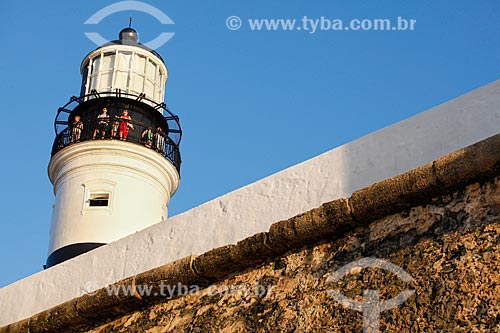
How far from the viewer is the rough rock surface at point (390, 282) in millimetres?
3906

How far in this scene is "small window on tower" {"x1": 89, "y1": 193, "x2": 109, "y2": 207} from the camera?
11.3m

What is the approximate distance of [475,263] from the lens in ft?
13.0

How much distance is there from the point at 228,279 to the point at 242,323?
1.24 feet

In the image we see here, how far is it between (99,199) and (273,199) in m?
6.58

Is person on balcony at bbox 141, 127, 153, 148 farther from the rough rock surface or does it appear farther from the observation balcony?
the rough rock surface

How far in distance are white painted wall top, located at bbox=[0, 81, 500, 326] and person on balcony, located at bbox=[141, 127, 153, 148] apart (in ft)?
17.3

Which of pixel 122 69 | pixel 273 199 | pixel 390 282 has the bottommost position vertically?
pixel 390 282

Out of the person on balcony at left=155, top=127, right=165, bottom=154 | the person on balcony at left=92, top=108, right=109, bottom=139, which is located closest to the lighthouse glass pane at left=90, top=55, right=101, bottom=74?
the person on balcony at left=92, top=108, right=109, bottom=139

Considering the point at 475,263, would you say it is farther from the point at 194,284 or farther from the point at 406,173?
the point at 194,284

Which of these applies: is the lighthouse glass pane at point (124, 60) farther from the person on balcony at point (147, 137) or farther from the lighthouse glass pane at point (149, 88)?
the person on balcony at point (147, 137)

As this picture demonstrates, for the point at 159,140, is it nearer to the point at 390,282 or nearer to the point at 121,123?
the point at 121,123

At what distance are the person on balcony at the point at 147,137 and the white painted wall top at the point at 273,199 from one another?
528cm

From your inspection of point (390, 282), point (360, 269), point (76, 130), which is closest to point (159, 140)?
point (76, 130)

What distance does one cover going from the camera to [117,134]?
11547mm
